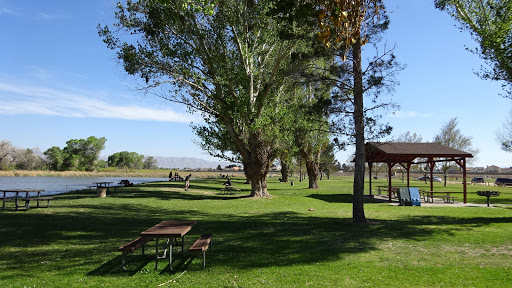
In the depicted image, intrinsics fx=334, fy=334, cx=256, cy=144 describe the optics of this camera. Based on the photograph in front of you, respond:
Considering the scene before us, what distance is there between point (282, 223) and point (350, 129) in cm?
459

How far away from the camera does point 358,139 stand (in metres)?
13.0

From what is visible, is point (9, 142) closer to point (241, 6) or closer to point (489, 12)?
point (241, 6)

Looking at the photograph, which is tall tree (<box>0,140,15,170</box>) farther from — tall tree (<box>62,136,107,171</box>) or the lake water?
the lake water

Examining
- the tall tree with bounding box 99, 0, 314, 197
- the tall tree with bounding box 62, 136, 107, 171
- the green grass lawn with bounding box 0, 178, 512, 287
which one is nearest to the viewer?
the green grass lawn with bounding box 0, 178, 512, 287

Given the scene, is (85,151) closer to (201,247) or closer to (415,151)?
(415,151)

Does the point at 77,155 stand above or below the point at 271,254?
above

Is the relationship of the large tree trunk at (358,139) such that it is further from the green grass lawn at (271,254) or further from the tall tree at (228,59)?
the tall tree at (228,59)

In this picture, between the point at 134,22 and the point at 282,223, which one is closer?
the point at 282,223

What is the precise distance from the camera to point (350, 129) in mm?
13344

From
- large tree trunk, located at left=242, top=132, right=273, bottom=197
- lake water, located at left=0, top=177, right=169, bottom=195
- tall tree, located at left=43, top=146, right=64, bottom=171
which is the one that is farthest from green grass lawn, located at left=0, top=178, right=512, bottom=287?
tall tree, located at left=43, top=146, right=64, bottom=171

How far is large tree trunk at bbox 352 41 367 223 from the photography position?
1271cm

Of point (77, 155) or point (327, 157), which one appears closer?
point (327, 157)

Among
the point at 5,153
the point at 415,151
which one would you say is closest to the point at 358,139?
the point at 415,151

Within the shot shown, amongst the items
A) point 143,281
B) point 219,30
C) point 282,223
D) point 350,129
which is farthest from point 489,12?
point 143,281
